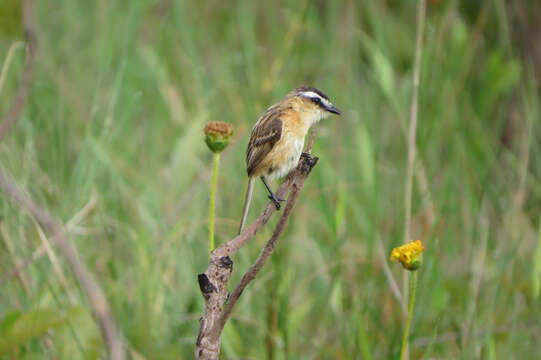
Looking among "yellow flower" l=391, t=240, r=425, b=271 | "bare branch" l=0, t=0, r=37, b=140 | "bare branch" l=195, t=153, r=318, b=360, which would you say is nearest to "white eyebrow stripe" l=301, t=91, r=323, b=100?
"yellow flower" l=391, t=240, r=425, b=271

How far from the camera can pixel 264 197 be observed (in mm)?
4258

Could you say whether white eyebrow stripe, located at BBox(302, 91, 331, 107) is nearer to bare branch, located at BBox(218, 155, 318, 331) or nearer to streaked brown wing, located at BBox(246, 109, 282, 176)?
streaked brown wing, located at BBox(246, 109, 282, 176)

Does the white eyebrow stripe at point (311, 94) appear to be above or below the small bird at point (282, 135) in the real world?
above

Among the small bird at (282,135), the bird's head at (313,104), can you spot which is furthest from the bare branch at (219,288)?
the bird's head at (313,104)

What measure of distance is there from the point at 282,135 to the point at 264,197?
602 mm

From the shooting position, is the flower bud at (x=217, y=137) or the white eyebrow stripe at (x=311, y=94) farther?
the white eyebrow stripe at (x=311, y=94)

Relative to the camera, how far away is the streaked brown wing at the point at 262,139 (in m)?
Answer: 3.60

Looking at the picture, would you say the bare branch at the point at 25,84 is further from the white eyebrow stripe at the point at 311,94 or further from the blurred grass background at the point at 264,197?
the white eyebrow stripe at the point at 311,94

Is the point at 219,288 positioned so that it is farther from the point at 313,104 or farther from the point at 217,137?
the point at 313,104

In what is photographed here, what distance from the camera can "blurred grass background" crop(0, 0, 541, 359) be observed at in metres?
3.71

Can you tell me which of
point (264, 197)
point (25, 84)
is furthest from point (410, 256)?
point (264, 197)

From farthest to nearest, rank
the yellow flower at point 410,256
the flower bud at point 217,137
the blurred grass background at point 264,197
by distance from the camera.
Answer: the blurred grass background at point 264,197, the yellow flower at point 410,256, the flower bud at point 217,137

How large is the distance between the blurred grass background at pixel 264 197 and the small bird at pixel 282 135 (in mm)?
338

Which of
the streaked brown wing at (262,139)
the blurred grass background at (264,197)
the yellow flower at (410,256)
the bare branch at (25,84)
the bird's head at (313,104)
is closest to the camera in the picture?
the bare branch at (25,84)
